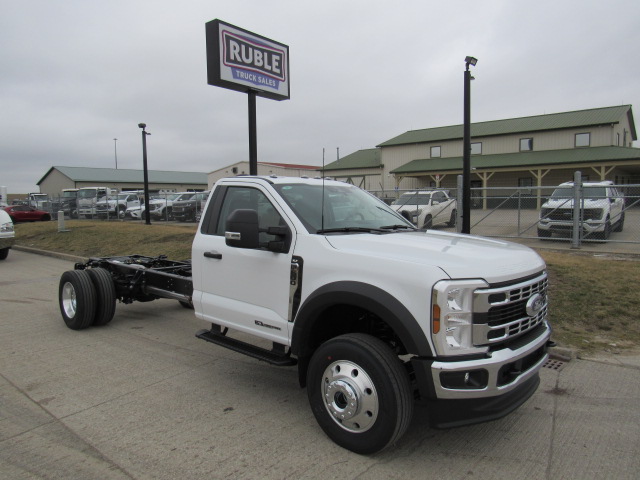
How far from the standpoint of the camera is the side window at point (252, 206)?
164 inches

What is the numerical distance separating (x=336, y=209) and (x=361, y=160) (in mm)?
40111

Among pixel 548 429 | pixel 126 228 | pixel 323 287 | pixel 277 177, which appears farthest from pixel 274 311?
pixel 126 228

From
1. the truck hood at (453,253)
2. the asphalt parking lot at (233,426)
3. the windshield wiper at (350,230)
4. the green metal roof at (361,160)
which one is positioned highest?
the green metal roof at (361,160)

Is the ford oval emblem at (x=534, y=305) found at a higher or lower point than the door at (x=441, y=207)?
lower

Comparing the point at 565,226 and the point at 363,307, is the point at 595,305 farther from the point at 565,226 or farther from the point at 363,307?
the point at 565,226

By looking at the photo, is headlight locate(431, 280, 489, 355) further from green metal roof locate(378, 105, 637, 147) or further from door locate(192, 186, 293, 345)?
green metal roof locate(378, 105, 637, 147)

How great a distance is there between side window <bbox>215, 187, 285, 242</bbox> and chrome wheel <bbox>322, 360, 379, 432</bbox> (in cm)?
125

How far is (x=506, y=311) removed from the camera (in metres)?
3.08

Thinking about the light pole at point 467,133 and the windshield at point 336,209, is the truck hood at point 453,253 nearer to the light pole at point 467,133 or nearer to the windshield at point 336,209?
the windshield at point 336,209

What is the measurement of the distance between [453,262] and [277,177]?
2.15 m

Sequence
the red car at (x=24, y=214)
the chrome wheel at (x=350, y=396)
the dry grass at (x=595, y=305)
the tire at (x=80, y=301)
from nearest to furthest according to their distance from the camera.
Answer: the chrome wheel at (x=350, y=396) → the dry grass at (x=595, y=305) → the tire at (x=80, y=301) → the red car at (x=24, y=214)

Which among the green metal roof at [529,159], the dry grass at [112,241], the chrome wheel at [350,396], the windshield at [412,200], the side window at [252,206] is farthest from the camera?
the green metal roof at [529,159]

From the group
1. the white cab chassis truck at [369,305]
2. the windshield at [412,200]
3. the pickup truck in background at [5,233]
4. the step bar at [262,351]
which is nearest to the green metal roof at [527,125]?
the windshield at [412,200]

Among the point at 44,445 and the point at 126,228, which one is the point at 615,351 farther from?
the point at 126,228
